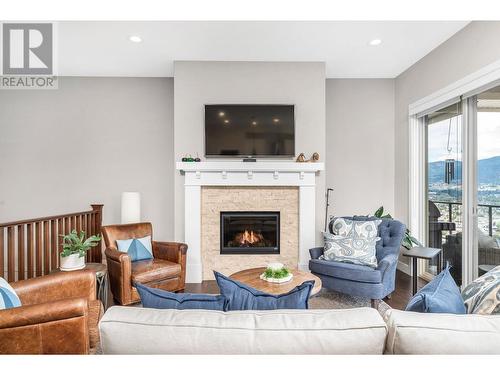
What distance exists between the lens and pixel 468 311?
1.23m

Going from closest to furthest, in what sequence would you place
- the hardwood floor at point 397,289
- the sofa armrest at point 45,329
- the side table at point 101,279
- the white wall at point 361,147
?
the sofa armrest at point 45,329, the side table at point 101,279, the hardwood floor at point 397,289, the white wall at point 361,147

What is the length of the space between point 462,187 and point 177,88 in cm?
356

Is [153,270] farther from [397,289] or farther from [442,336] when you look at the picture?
[397,289]

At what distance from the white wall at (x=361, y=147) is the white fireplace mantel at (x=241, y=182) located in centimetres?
74

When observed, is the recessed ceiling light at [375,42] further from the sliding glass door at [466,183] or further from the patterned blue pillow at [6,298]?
the patterned blue pillow at [6,298]

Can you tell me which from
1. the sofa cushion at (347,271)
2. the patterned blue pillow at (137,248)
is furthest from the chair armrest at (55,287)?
the sofa cushion at (347,271)

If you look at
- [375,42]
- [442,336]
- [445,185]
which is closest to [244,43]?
[375,42]

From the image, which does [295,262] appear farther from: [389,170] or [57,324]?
[57,324]

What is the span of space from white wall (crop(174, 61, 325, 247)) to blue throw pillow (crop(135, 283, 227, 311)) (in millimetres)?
2700

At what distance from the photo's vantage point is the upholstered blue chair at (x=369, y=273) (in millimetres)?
2662

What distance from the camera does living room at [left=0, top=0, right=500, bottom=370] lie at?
277cm

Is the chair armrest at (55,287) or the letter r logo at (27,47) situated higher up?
the letter r logo at (27,47)
